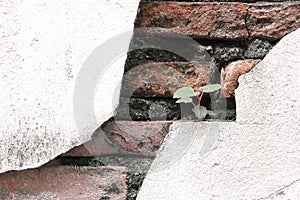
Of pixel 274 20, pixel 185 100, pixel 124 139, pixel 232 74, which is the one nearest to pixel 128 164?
pixel 124 139

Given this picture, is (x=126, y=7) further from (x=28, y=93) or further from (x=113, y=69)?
(x=28, y=93)

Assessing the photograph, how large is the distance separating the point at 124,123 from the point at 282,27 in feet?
1.28

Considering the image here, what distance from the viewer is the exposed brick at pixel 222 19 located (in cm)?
101

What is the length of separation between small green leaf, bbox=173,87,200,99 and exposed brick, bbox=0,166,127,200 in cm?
19

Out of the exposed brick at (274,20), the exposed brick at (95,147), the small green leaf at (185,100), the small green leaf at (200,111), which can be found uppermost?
the exposed brick at (274,20)

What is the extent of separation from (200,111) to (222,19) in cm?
21

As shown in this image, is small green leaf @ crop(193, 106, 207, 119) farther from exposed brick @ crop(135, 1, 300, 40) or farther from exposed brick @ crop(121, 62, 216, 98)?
exposed brick @ crop(135, 1, 300, 40)

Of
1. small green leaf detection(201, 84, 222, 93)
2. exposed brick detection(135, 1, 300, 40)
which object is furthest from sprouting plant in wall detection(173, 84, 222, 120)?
exposed brick detection(135, 1, 300, 40)

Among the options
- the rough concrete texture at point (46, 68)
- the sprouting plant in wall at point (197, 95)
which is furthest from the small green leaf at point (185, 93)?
the rough concrete texture at point (46, 68)

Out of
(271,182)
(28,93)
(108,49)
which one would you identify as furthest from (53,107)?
(271,182)

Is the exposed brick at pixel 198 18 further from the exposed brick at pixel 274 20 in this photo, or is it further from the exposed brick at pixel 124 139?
the exposed brick at pixel 124 139

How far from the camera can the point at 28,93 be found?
930 millimetres

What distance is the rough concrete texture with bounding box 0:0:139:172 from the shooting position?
2.97ft

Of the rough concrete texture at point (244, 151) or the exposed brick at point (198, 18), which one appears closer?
the rough concrete texture at point (244, 151)
